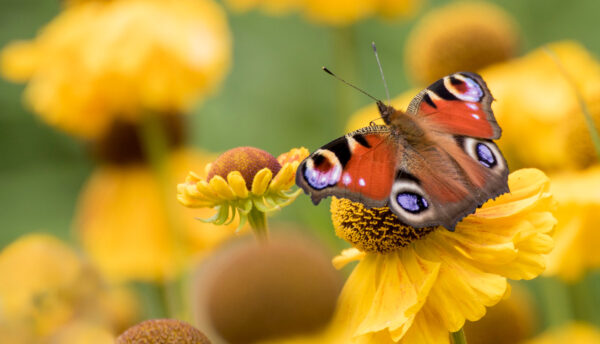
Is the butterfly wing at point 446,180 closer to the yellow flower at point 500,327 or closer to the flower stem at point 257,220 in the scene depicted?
the flower stem at point 257,220

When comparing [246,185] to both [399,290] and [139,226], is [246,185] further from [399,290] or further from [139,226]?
[139,226]

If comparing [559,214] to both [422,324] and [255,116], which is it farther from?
[255,116]

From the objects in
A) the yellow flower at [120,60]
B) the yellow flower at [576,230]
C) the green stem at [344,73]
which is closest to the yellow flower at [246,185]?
the yellow flower at [576,230]

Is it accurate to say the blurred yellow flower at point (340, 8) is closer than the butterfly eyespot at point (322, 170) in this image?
No

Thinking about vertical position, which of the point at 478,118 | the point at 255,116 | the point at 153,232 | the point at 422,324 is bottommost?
the point at 422,324

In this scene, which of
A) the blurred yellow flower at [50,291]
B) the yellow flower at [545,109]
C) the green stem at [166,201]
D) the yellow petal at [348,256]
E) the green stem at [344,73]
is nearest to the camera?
the blurred yellow flower at [50,291]

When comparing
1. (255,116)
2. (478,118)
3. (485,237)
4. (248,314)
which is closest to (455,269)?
(485,237)
